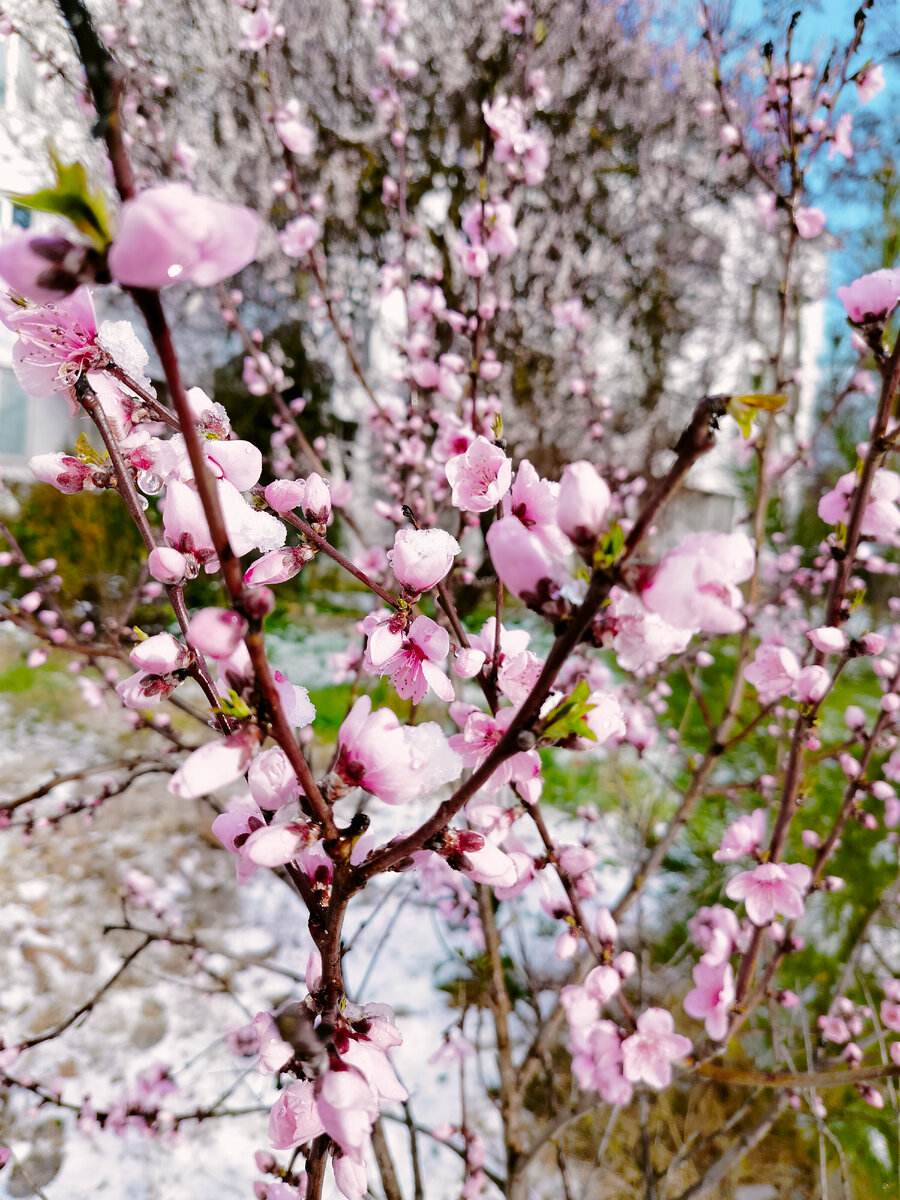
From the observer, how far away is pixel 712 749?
72.9 inches

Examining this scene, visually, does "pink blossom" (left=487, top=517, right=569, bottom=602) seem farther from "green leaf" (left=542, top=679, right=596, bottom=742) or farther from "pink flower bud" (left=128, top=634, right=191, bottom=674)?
"pink flower bud" (left=128, top=634, right=191, bottom=674)

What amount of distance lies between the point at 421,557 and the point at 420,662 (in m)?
0.14

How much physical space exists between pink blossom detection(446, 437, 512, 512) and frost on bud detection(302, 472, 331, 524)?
6.1 inches

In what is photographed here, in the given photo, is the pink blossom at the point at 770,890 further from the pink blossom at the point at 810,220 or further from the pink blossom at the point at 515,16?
the pink blossom at the point at 515,16

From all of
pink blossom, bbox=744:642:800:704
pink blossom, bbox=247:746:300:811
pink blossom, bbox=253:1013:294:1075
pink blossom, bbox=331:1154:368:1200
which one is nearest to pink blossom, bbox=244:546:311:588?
pink blossom, bbox=247:746:300:811

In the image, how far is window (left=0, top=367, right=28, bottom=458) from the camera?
939 cm

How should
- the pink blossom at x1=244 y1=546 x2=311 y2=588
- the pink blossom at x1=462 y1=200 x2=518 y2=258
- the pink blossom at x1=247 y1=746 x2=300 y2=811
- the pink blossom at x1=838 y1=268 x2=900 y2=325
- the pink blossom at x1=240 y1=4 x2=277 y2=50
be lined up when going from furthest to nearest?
the pink blossom at x1=240 y1=4 x2=277 y2=50 → the pink blossom at x1=462 y1=200 x2=518 y2=258 → the pink blossom at x1=838 y1=268 x2=900 y2=325 → the pink blossom at x1=244 y1=546 x2=311 y2=588 → the pink blossom at x1=247 y1=746 x2=300 y2=811

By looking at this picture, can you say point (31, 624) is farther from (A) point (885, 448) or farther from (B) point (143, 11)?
(B) point (143, 11)

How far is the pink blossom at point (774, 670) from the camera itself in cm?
114

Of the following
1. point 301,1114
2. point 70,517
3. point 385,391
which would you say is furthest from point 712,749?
point 385,391

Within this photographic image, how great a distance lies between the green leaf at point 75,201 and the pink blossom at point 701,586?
43 cm

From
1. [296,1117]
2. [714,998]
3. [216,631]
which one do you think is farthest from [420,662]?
[714,998]

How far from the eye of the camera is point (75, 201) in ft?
1.25

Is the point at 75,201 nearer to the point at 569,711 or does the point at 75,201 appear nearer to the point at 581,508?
the point at 581,508
